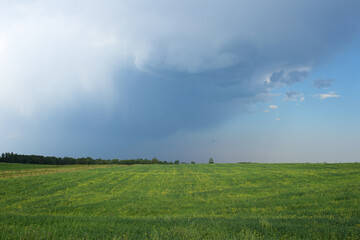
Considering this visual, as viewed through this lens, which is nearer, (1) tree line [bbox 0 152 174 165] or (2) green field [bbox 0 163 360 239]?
(2) green field [bbox 0 163 360 239]

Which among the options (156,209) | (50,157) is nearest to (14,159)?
(50,157)

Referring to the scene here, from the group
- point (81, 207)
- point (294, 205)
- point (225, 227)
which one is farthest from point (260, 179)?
point (225, 227)

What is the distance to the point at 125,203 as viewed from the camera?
22.9 meters

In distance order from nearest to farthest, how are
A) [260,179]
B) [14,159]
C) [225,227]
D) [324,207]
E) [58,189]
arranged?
[225,227] → [324,207] → [58,189] → [260,179] → [14,159]

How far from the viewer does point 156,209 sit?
19.6 m

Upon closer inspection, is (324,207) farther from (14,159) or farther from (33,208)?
(14,159)

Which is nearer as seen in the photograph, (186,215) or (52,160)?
(186,215)

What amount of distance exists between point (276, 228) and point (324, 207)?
1106cm

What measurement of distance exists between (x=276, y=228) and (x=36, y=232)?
31.3 feet

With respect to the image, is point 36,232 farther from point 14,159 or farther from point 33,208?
point 14,159

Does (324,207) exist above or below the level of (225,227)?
below

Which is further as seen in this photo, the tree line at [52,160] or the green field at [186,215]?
the tree line at [52,160]

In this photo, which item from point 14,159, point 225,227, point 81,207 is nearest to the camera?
point 225,227

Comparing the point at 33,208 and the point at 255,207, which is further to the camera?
the point at 33,208
